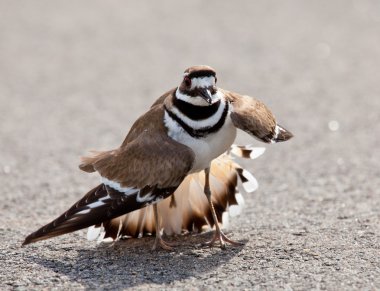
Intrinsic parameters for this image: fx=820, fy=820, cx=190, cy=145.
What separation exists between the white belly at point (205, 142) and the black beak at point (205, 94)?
0.25 meters

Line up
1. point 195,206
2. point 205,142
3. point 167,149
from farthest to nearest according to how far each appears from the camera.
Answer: point 195,206 → point 205,142 → point 167,149

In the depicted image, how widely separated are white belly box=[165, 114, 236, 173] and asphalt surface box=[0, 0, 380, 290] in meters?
0.65

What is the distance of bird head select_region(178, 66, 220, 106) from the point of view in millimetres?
5387

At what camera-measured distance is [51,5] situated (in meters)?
14.2

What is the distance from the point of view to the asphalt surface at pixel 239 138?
17.4 feet

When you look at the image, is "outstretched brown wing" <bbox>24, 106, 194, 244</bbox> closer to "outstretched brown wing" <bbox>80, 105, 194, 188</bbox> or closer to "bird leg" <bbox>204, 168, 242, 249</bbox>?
"outstretched brown wing" <bbox>80, 105, 194, 188</bbox>

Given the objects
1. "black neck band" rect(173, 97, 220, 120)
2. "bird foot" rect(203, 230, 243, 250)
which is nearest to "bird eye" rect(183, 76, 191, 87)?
"black neck band" rect(173, 97, 220, 120)

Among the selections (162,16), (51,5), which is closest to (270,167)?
(162,16)

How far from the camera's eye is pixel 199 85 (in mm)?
5387

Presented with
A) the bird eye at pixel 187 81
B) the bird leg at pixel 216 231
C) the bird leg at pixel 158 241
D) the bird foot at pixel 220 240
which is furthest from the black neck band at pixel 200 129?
the bird foot at pixel 220 240

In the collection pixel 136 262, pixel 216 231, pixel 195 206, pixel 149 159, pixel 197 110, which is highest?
pixel 197 110

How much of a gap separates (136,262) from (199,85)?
1244 millimetres

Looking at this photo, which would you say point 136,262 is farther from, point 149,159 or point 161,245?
point 149,159

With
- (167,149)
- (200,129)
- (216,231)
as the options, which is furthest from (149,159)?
(216,231)
